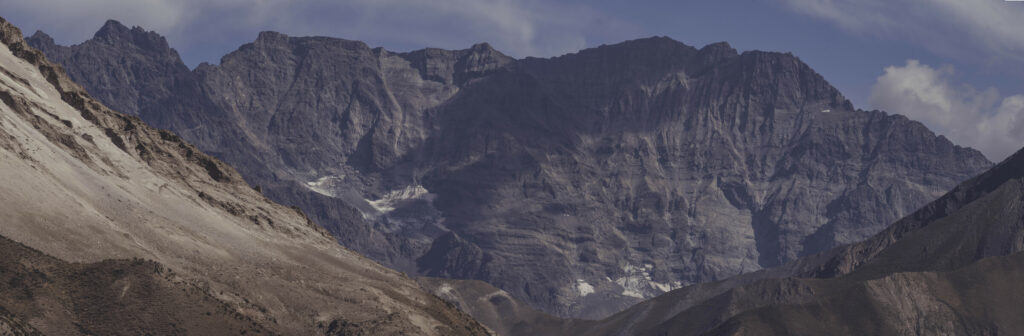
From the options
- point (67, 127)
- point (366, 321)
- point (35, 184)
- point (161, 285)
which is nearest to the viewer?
point (161, 285)

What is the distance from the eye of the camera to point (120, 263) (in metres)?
161

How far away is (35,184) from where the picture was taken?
555 ft

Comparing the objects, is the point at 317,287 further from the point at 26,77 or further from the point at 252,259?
the point at 26,77

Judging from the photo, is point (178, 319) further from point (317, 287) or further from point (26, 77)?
point (26, 77)

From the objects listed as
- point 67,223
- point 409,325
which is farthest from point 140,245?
point 409,325

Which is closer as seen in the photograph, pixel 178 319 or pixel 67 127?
pixel 178 319

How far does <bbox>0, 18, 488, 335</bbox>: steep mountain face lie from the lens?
15012 centimetres

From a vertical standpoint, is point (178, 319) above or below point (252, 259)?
below

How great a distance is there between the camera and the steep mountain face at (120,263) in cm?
15012

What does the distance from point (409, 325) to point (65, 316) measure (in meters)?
49.7

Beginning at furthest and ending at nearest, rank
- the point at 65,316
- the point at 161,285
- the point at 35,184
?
the point at 35,184 < the point at 161,285 < the point at 65,316

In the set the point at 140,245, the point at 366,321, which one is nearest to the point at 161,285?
the point at 140,245


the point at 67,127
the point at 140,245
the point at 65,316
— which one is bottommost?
the point at 65,316

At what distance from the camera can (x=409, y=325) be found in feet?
602
